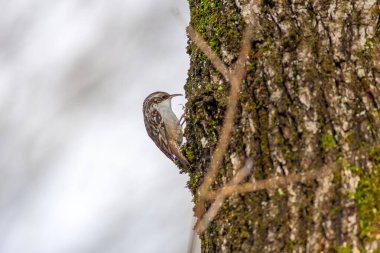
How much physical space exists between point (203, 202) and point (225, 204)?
14 cm

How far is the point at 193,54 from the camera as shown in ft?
7.55

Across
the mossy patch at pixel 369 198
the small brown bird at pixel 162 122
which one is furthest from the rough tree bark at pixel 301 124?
the small brown bird at pixel 162 122

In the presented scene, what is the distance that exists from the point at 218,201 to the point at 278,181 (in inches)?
8.4

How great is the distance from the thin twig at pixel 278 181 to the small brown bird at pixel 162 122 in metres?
2.05

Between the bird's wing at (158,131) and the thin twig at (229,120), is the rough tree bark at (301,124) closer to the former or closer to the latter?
the thin twig at (229,120)

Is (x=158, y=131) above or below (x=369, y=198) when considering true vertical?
above

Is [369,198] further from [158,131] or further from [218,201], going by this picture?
[158,131]

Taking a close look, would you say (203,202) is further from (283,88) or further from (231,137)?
(283,88)

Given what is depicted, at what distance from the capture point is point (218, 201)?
185cm

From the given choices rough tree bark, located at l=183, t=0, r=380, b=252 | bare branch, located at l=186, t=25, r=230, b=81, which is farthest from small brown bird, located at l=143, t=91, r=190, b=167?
rough tree bark, located at l=183, t=0, r=380, b=252

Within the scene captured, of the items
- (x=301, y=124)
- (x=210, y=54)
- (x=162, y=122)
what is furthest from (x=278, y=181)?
(x=162, y=122)

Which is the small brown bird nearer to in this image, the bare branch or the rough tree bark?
the bare branch

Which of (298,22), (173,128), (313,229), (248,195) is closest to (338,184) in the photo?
(313,229)

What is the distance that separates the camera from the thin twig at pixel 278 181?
167 cm
